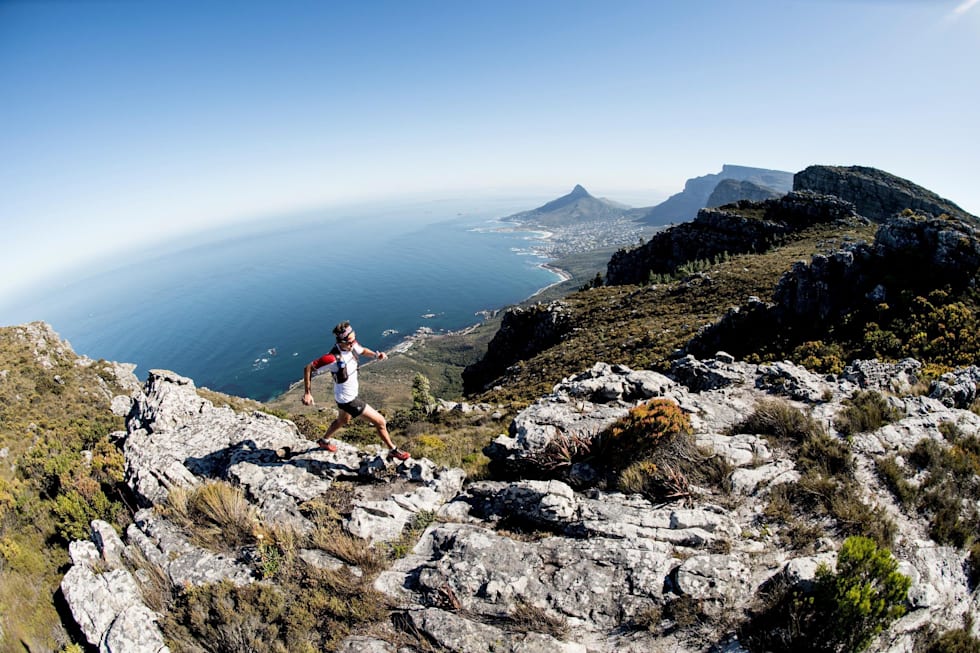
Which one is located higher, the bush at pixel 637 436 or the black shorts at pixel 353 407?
the black shorts at pixel 353 407

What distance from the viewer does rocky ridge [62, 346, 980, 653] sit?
4.93 meters

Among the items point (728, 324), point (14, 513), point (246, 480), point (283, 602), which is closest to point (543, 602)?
point (283, 602)

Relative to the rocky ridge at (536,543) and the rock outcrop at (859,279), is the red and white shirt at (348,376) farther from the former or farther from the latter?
the rock outcrop at (859,279)

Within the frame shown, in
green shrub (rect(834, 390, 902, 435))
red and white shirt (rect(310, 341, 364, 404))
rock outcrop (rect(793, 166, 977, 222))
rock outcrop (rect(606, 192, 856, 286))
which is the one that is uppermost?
rock outcrop (rect(793, 166, 977, 222))

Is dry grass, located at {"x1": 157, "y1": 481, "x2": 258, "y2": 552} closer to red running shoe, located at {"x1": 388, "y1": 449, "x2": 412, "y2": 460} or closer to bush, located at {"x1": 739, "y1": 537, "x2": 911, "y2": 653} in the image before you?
red running shoe, located at {"x1": 388, "y1": 449, "x2": 412, "y2": 460}

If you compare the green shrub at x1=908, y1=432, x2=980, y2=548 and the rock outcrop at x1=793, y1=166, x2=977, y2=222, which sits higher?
the rock outcrop at x1=793, y1=166, x2=977, y2=222

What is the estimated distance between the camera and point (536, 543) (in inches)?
244

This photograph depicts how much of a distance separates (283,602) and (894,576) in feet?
25.4

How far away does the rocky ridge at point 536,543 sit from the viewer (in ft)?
16.2

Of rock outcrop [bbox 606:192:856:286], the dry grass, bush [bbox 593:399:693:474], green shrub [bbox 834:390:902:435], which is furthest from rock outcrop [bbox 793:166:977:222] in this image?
the dry grass

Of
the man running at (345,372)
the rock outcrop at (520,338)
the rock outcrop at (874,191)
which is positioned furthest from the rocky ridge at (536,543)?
the rock outcrop at (874,191)

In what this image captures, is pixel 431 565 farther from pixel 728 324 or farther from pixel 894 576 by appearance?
pixel 728 324

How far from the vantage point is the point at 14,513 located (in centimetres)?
815

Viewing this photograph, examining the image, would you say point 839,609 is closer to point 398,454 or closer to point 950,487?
point 950,487
